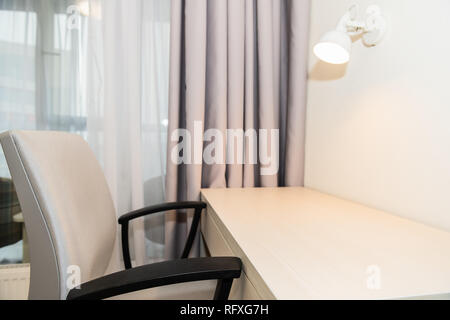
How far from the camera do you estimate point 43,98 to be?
122cm

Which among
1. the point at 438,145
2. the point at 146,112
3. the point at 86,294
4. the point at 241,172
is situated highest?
the point at 146,112

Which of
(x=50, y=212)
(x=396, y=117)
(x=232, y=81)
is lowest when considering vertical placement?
(x=50, y=212)

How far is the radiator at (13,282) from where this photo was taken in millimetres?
1226

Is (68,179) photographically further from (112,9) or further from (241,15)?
(241,15)

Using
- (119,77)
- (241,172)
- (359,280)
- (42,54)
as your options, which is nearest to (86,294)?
(359,280)

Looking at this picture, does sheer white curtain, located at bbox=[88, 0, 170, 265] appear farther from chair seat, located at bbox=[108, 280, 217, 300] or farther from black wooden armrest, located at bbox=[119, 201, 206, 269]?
chair seat, located at bbox=[108, 280, 217, 300]

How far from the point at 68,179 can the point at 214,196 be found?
0.53 meters

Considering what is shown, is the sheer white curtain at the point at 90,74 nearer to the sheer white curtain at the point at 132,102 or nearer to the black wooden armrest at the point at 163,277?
the sheer white curtain at the point at 132,102

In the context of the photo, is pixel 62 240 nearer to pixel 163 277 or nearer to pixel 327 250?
pixel 163 277

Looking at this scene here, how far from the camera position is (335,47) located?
36.5 inches

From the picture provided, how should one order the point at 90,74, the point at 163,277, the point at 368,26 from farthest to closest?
the point at 90,74 → the point at 368,26 → the point at 163,277

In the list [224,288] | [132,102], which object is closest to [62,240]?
[224,288]

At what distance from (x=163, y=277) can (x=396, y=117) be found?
0.77 m

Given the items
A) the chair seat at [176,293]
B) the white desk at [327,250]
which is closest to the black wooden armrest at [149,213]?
the white desk at [327,250]
